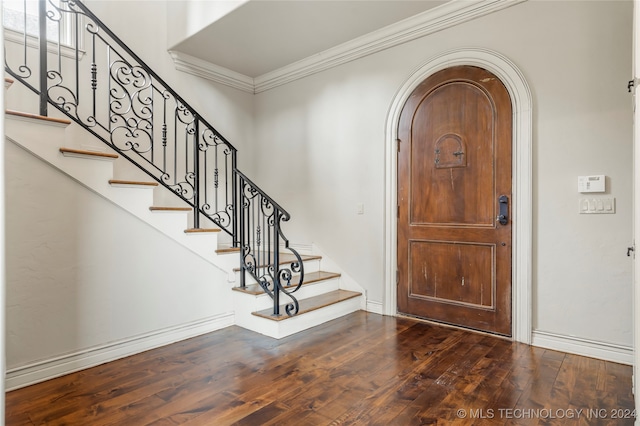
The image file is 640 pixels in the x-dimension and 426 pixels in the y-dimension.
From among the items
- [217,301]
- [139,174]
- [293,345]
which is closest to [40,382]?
[217,301]

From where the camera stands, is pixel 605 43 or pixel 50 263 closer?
pixel 50 263

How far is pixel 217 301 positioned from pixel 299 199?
175 cm

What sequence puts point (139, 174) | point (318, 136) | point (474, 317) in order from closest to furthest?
point (474, 317), point (139, 174), point (318, 136)

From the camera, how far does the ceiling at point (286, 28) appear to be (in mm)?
3357

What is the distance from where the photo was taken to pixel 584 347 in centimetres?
277

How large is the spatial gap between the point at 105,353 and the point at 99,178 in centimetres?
125

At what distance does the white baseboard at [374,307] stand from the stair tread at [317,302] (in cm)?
15

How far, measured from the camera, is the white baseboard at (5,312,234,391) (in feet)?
7.53

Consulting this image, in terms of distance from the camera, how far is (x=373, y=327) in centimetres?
344

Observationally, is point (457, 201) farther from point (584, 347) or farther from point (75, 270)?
point (75, 270)

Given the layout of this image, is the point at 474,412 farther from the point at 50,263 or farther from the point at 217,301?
the point at 50,263

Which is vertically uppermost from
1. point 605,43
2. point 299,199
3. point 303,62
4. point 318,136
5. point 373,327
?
point 303,62

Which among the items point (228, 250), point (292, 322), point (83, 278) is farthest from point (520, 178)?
point (83, 278)

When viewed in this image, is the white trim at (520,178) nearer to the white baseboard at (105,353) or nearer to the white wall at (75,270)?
the white baseboard at (105,353)
